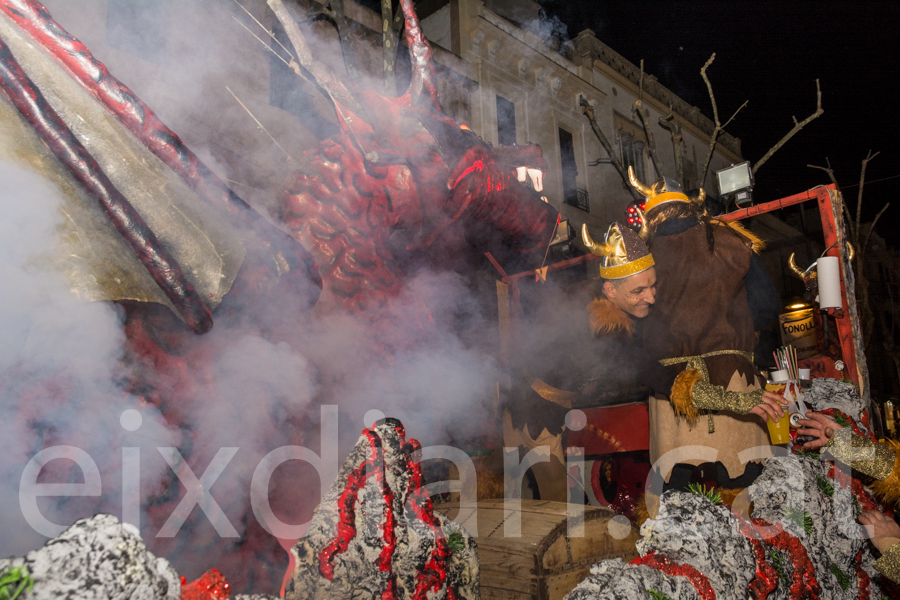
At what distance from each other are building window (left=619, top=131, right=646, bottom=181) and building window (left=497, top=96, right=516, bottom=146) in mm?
3378

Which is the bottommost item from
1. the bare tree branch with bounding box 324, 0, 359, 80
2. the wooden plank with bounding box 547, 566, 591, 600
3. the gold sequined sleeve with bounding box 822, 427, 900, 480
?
the wooden plank with bounding box 547, 566, 591, 600

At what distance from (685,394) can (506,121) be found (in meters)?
7.46

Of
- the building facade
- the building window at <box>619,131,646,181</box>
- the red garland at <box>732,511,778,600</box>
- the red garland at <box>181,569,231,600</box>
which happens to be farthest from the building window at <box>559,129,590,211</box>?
the red garland at <box>181,569,231,600</box>

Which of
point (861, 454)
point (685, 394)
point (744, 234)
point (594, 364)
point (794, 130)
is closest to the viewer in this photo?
point (861, 454)

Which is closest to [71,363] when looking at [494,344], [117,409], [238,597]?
[117,409]

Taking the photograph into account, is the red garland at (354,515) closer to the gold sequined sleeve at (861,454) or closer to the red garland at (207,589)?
the red garland at (207,589)

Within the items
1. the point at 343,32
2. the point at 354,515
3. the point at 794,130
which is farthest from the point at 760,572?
the point at 794,130

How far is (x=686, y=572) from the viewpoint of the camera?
1821 mm

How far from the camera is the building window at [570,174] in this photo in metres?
10.2

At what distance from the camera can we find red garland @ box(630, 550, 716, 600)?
180 centimetres

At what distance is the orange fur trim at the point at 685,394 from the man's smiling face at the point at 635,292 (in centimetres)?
49

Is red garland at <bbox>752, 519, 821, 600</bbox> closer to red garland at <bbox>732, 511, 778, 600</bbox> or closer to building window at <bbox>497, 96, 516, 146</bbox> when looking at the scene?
red garland at <bbox>732, 511, 778, 600</bbox>

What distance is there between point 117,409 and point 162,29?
2125 millimetres

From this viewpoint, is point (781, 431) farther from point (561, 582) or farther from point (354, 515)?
point (354, 515)
